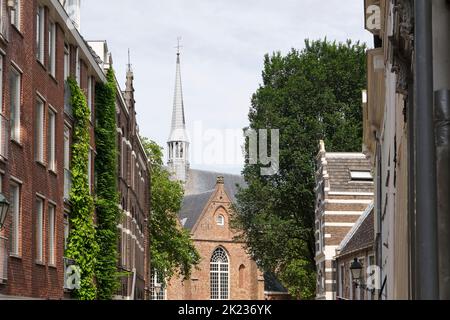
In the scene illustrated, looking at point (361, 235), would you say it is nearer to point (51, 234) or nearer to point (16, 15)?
point (51, 234)

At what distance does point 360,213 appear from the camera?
43656 millimetres

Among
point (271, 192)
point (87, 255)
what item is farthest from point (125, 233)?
point (87, 255)

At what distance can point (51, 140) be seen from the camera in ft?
89.7

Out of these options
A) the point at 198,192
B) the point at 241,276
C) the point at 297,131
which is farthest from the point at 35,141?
the point at 198,192

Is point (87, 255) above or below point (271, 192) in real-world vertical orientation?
below

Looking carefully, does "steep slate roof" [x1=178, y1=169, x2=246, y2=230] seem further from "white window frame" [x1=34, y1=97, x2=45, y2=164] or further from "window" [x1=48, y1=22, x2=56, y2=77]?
"white window frame" [x1=34, y1=97, x2=45, y2=164]

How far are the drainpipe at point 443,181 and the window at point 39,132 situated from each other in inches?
770

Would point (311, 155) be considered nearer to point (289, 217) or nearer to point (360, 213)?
point (289, 217)

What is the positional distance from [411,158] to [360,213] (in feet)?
113

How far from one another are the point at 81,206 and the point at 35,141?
556 centimetres

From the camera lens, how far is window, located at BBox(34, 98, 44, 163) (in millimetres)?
25380

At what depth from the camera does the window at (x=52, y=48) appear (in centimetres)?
2748

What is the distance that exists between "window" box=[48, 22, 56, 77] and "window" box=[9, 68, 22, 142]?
14.0 feet

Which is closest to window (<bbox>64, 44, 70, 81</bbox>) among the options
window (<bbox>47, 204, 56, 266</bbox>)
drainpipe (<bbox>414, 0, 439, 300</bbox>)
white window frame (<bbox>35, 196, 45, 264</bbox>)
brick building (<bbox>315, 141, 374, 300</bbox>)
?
window (<bbox>47, 204, 56, 266</bbox>)
